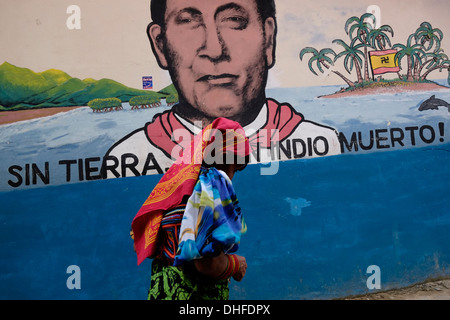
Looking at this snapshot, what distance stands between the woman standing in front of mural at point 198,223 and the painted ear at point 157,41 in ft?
7.65

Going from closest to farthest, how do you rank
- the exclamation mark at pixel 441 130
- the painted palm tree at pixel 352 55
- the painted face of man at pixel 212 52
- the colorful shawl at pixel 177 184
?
the colorful shawl at pixel 177 184
the painted face of man at pixel 212 52
the painted palm tree at pixel 352 55
the exclamation mark at pixel 441 130

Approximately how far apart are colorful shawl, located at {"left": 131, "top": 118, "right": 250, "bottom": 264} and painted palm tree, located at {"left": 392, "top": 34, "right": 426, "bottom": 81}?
3299 mm

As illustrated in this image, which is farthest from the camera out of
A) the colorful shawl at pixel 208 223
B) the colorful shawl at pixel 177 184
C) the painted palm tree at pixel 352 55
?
the painted palm tree at pixel 352 55

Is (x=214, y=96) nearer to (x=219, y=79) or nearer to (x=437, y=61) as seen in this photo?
(x=219, y=79)

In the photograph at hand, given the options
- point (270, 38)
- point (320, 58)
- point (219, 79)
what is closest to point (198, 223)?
point (219, 79)

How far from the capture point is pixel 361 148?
4.16 meters

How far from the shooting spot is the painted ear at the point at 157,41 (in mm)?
3895

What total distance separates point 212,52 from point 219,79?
27cm

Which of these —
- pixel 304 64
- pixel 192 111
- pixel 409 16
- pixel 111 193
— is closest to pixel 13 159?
pixel 111 193

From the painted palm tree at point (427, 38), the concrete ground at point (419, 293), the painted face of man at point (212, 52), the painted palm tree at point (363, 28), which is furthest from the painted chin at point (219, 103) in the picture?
the concrete ground at point (419, 293)

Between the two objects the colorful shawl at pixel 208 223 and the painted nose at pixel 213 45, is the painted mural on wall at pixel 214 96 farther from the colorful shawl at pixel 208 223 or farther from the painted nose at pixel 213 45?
the colorful shawl at pixel 208 223

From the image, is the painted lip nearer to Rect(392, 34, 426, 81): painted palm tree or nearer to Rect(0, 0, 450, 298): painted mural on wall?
Rect(0, 0, 450, 298): painted mural on wall

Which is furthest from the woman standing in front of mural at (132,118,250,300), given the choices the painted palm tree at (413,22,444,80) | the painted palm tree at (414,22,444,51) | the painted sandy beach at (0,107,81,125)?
the painted palm tree at (414,22,444,51)

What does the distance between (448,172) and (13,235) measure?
14.3 feet
